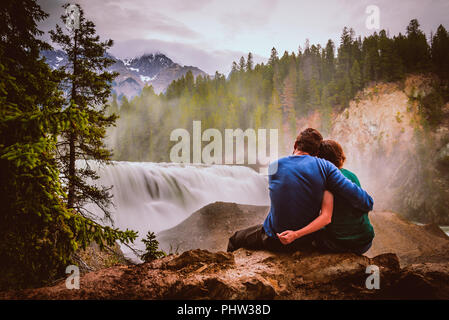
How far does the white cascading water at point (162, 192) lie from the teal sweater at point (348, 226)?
480 inches

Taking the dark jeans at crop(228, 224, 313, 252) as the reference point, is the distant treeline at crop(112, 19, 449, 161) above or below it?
above

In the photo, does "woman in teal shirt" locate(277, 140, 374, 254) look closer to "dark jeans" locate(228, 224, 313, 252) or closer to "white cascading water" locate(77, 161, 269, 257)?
"dark jeans" locate(228, 224, 313, 252)

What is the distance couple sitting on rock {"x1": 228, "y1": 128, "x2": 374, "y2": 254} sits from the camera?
2344mm

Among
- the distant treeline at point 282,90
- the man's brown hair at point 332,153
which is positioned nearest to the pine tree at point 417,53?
the distant treeline at point 282,90

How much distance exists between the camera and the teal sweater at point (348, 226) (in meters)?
2.40

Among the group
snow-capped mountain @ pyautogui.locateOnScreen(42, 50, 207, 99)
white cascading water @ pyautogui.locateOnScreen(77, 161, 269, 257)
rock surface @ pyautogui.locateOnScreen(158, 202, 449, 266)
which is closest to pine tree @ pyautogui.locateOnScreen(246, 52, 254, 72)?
snow-capped mountain @ pyautogui.locateOnScreen(42, 50, 207, 99)

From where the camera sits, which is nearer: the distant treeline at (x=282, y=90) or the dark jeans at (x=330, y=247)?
the dark jeans at (x=330, y=247)

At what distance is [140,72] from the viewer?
2223 inches

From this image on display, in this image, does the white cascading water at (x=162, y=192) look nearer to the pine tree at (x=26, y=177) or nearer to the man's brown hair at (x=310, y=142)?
the pine tree at (x=26, y=177)

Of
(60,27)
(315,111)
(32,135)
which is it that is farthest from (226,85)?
(32,135)

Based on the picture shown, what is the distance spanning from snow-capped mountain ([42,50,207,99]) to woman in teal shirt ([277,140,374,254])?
23.3 ft

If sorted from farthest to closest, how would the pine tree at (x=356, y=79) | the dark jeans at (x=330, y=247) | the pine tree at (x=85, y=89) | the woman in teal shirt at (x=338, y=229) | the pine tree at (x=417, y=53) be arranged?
the pine tree at (x=356, y=79) < the pine tree at (x=417, y=53) < the pine tree at (x=85, y=89) < the dark jeans at (x=330, y=247) < the woman in teal shirt at (x=338, y=229)

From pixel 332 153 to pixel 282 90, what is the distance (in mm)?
58955
